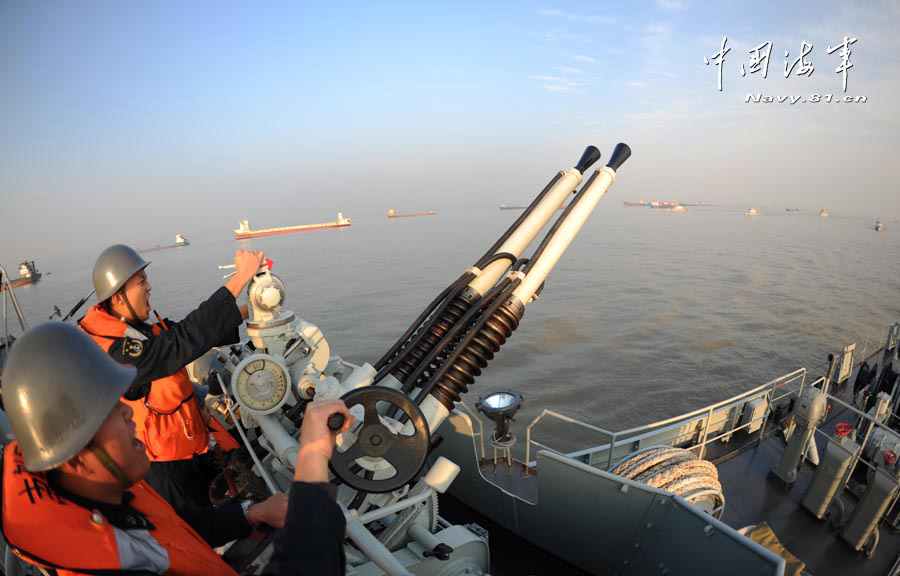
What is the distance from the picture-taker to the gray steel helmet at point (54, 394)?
106cm

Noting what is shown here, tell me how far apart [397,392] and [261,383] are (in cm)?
126

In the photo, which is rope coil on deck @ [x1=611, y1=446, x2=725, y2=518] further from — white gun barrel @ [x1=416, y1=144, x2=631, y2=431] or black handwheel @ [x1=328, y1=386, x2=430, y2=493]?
black handwheel @ [x1=328, y1=386, x2=430, y2=493]

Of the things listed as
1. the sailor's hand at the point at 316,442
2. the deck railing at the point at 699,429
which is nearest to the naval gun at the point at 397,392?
the sailor's hand at the point at 316,442

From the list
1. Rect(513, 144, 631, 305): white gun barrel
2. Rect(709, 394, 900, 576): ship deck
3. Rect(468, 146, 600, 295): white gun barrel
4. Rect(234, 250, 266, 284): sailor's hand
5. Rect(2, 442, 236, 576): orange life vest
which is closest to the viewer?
Rect(2, 442, 236, 576): orange life vest

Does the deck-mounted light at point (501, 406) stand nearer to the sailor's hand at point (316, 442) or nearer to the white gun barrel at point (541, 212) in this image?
the white gun barrel at point (541, 212)

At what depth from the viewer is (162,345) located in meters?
2.40

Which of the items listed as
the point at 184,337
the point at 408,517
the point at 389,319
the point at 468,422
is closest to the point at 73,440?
the point at 184,337

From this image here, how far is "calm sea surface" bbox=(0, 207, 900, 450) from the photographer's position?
14125mm

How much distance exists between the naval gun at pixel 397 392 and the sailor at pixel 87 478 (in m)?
0.58

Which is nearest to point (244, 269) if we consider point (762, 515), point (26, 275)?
point (762, 515)

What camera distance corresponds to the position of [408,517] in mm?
2627

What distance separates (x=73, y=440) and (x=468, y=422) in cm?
372

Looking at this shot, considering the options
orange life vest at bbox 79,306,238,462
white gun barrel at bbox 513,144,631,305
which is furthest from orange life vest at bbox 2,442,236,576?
white gun barrel at bbox 513,144,631,305

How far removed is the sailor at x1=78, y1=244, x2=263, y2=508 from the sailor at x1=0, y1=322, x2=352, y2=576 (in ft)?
4.11
